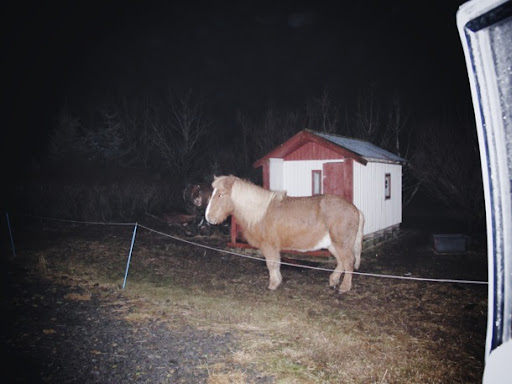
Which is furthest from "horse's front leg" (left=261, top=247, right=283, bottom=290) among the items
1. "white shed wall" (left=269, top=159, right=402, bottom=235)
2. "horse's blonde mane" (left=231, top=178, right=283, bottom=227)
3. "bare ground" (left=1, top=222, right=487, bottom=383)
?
"white shed wall" (left=269, top=159, right=402, bottom=235)

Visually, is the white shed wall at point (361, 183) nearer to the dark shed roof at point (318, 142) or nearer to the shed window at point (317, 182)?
the shed window at point (317, 182)

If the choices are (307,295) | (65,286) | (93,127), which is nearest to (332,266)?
(307,295)

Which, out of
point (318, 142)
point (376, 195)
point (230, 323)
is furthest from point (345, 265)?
point (376, 195)

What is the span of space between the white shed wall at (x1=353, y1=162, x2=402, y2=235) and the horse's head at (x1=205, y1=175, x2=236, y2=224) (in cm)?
449

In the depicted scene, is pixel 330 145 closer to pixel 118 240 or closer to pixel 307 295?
pixel 307 295

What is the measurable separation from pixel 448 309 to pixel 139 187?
44.4 feet

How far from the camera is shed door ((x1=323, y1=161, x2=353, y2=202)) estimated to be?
923 centimetres

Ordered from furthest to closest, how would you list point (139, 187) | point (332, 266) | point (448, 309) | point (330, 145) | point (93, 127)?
point (93, 127)
point (139, 187)
point (330, 145)
point (332, 266)
point (448, 309)

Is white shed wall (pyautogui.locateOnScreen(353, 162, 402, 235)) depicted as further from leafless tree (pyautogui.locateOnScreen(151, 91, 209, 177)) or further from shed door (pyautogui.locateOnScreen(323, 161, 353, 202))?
leafless tree (pyautogui.locateOnScreen(151, 91, 209, 177))

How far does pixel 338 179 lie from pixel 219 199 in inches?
176

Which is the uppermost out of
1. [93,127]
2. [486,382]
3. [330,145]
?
[93,127]

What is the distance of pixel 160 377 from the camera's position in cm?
333

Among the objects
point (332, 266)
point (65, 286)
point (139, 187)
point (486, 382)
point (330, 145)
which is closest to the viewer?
point (486, 382)

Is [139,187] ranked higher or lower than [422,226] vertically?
higher
